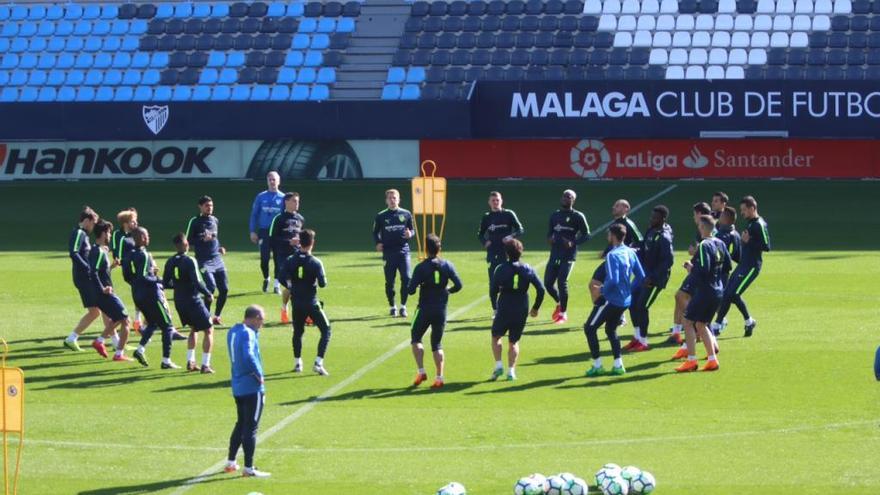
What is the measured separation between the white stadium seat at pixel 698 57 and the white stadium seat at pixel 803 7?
3304 mm

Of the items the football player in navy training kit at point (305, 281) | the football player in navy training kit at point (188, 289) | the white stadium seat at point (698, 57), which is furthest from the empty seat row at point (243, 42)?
the football player in navy training kit at point (305, 281)

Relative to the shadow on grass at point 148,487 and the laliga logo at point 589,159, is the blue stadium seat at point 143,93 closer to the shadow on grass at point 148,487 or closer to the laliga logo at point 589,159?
the laliga logo at point 589,159

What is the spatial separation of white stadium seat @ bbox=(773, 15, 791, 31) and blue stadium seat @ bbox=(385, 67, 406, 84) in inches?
431

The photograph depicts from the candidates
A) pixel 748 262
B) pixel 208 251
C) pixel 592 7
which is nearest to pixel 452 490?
pixel 748 262

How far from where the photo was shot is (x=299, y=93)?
45062 mm

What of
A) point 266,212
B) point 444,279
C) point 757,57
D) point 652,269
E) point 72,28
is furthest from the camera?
point 72,28


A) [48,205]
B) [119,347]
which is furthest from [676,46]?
[119,347]

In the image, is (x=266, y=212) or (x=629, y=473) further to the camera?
(x=266, y=212)

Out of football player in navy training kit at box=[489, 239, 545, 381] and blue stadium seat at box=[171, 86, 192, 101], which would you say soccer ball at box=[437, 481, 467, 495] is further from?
blue stadium seat at box=[171, 86, 192, 101]

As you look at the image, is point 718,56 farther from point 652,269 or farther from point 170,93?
point 652,269

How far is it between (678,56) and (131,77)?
1656cm

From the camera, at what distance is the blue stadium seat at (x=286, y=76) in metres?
45.8

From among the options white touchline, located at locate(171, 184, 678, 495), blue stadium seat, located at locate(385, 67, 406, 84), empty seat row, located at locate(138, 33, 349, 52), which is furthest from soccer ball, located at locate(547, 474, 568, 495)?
empty seat row, located at locate(138, 33, 349, 52)

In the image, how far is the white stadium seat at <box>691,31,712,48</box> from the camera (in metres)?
45.0
